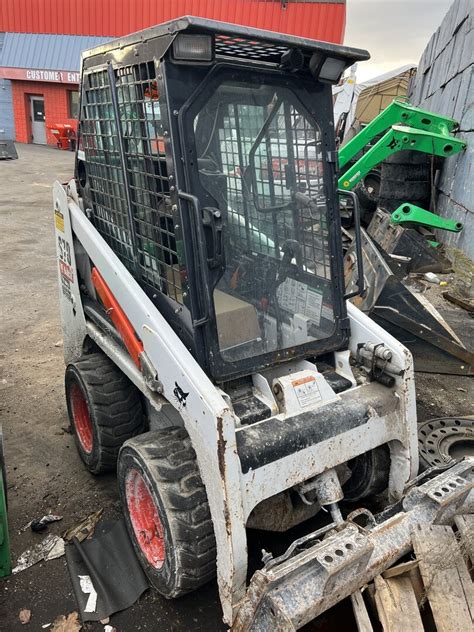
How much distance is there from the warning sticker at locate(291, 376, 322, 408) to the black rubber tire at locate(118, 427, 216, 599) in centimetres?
57

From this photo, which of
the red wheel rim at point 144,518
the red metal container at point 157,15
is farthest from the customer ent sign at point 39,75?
the red wheel rim at point 144,518

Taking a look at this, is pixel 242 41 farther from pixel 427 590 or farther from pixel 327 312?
pixel 427 590

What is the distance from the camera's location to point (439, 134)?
7801mm

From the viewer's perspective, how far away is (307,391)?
261cm

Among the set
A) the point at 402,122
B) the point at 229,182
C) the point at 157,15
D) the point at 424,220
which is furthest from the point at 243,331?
the point at 157,15

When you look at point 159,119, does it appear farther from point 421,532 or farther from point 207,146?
point 421,532

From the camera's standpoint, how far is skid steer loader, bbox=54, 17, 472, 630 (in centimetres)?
221

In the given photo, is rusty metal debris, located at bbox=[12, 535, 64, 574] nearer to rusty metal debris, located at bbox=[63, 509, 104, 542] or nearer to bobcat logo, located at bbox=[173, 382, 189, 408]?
rusty metal debris, located at bbox=[63, 509, 104, 542]

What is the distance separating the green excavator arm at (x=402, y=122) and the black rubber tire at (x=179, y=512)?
6509mm

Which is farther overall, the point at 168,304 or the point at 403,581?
the point at 168,304

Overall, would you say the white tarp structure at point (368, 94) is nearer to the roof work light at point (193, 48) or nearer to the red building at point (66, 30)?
the red building at point (66, 30)

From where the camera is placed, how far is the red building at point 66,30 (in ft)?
65.6

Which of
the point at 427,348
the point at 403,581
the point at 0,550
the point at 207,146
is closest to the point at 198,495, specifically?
the point at 403,581

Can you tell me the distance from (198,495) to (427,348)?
10.1 feet
